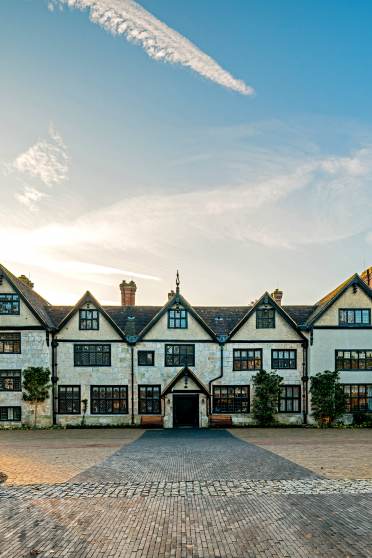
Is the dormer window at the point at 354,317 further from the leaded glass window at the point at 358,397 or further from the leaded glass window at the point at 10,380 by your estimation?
the leaded glass window at the point at 10,380

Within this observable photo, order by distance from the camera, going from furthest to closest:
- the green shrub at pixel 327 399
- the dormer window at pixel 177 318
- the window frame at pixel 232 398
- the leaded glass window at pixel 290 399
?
the dormer window at pixel 177 318 → the leaded glass window at pixel 290 399 → the window frame at pixel 232 398 → the green shrub at pixel 327 399

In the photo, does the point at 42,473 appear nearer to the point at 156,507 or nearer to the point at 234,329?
the point at 156,507

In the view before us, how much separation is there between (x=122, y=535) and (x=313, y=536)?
14.6 ft

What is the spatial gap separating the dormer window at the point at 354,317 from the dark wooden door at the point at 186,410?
13.3 metres

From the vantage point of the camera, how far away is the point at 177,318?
1275 inches

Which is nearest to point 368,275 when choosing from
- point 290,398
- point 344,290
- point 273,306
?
point 344,290

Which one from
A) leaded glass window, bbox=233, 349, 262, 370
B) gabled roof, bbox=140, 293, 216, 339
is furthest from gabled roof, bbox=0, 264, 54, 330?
leaded glass window, bbox=233, 349, 262, 370

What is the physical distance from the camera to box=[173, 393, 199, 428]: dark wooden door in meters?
31.3

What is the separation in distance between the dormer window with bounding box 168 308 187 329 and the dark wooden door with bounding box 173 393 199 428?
5.54 meters

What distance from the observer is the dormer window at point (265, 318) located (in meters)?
32.5

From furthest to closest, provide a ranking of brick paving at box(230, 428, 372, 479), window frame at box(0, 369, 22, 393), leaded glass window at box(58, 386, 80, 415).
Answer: leaded glass window at box(58, 386, 80, 415) → window frame at box(0, 369, 22, 393) → brick paving at box(230, 428, 372, 479)

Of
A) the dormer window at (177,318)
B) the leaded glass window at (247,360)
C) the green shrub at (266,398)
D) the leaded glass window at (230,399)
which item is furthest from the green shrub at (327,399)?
the dormer window at (177,318)

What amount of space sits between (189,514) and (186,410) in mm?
21216

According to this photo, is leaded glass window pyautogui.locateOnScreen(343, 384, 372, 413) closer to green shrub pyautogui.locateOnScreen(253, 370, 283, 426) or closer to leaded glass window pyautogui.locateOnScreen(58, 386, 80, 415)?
green shrub pyautogui.locateOnScreen(253, 370, 283, 426)
